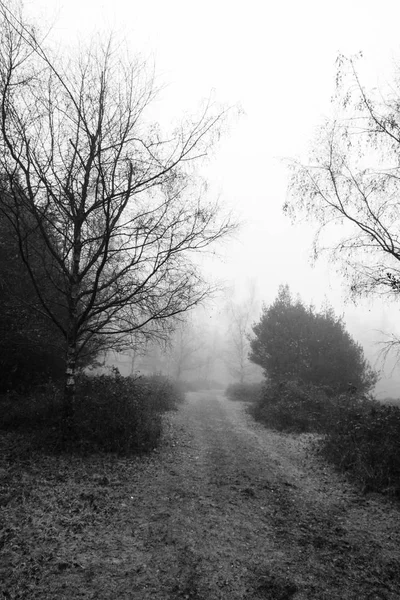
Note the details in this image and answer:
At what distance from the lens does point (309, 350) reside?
65.4 ft

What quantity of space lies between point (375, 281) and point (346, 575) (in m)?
5.95

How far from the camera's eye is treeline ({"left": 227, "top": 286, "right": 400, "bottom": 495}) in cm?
694

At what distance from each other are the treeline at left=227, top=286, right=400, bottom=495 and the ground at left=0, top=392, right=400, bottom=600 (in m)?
0.83

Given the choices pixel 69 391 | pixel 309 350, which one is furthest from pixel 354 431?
pixel 309 350

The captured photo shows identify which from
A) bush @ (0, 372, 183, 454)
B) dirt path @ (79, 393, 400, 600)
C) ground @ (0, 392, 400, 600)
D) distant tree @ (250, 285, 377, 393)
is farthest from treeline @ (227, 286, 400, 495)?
bush @ (0, 372, 183, 454)

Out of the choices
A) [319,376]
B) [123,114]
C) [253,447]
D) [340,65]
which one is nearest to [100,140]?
[123,114]

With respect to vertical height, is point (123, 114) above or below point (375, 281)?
above

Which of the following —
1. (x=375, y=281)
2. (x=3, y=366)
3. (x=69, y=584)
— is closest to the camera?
(x=69, y=584)

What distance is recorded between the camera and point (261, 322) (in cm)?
2289

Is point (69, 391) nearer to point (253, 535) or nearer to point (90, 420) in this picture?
point (90, 420)

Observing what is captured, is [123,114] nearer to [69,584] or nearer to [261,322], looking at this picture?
[69,584]

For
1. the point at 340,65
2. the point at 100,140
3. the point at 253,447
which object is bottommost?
the point at 253,447

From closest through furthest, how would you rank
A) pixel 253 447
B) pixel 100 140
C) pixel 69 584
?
pixel 69 584, pixel 100 140, pixel 253 447

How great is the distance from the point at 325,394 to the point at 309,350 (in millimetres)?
Result: 4063
